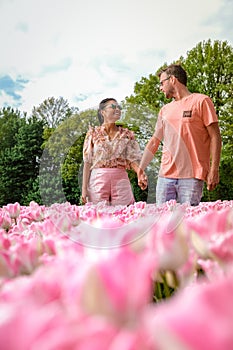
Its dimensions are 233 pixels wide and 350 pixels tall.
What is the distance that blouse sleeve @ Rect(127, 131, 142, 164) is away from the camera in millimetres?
2693

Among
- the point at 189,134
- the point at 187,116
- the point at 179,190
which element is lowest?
the point at 179,190

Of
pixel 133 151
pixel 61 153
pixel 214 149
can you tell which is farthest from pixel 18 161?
pixel 61 153

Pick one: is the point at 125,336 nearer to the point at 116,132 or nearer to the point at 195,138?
the point at 116,132

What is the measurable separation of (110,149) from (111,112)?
0.51m

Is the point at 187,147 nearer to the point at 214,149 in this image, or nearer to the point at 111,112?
the point at 214,149

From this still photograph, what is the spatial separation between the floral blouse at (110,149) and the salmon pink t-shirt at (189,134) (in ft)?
1.64

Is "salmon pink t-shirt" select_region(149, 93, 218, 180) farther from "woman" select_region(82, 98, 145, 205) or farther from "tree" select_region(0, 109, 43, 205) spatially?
"tree" select_region(0, 109, 43, 205)

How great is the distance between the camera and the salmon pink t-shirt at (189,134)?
138 inches

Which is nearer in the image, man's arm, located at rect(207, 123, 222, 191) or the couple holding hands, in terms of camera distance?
the couple holding hands

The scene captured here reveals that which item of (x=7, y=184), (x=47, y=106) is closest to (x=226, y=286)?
(x=47, y=106)

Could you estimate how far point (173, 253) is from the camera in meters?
0.57

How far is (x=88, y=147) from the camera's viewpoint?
271 cm

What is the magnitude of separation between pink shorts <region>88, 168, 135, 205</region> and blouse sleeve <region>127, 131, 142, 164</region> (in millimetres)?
216

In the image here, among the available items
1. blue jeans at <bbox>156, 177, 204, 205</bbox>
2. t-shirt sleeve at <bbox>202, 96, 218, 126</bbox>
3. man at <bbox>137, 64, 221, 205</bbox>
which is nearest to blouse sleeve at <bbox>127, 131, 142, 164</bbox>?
man at <bbox>137, 64, 221, 205</bbox>
